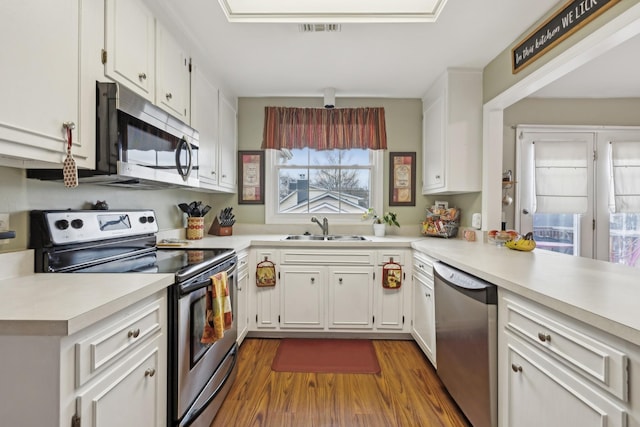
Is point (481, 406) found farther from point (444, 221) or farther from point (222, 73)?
point (222, 73)

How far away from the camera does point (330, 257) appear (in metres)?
2.71

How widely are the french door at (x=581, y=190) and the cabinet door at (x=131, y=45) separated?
3.16 m

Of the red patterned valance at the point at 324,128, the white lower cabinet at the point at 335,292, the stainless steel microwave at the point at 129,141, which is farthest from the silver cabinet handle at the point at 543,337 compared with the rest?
the red patterned valance at the point at 324,128

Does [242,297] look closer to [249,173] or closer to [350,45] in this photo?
[249,173]

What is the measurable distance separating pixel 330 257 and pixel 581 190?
2.61 meters


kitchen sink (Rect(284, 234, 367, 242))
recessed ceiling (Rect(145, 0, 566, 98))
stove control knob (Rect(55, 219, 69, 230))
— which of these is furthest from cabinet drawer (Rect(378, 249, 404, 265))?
stove control knob (Rect(55, 219, 69, 230))

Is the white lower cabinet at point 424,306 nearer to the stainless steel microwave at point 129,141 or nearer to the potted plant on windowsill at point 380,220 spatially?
the potted plant on windowsill at point 380,220

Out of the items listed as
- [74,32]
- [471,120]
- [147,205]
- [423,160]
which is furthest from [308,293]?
[74,32]

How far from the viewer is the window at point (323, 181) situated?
3.38m

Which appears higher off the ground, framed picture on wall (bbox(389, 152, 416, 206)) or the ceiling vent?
the ceiling vent

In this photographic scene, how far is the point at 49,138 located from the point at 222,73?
185 cm

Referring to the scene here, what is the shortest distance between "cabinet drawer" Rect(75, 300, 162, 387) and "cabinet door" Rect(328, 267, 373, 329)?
5.54 feet

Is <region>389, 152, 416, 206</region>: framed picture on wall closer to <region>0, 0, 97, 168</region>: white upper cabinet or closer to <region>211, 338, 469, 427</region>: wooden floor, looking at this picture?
<region>211, 338, 469, 427</region>: wooden floor

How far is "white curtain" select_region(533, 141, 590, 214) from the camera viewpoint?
10.1 ft
